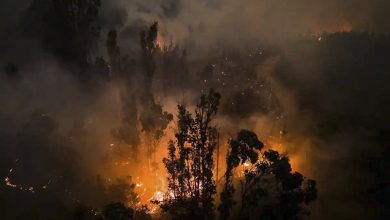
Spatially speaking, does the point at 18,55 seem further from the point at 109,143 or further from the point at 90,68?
the point at 109,143

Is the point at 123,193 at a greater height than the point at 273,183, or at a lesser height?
greater

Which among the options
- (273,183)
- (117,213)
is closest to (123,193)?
(117,213)

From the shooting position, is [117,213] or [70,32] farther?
[70,32]

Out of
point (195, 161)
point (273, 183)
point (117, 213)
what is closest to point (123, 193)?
point (117, 213)

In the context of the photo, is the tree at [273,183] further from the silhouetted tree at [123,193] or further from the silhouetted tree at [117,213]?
the silhouetted tree at [123,193]

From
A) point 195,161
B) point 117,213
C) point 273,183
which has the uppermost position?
point 195,161

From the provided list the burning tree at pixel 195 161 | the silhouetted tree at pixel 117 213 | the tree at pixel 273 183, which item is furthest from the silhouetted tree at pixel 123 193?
the tree at pixel 273 183

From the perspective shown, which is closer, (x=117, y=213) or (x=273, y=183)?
(x=273, y=183)

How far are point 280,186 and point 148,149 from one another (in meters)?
40.3

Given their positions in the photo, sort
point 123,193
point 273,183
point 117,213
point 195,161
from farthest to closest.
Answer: point 123,193 < point 117,213 < point 195,161 < point 273,183

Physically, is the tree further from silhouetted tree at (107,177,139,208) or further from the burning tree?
silhouetted tree at (107,177,139,208)

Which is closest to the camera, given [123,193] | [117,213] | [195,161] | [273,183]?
[273,183]

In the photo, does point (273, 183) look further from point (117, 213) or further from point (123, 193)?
point (123, 193)

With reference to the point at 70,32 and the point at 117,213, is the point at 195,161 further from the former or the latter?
the point at 70,32
